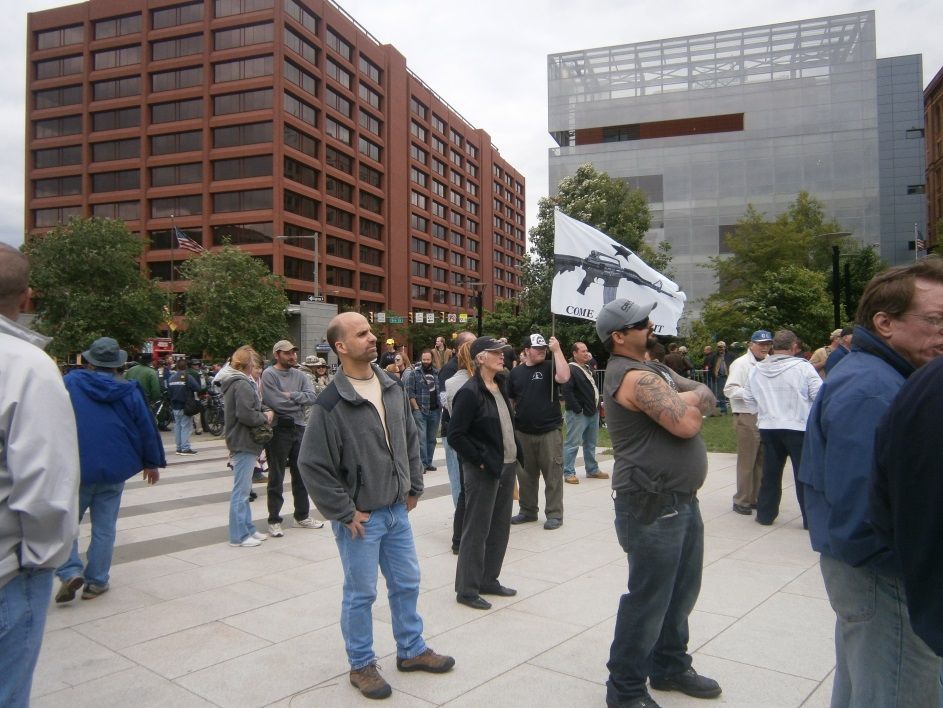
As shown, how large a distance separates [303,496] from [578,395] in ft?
13.6

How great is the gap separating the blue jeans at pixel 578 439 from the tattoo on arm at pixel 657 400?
7.02m

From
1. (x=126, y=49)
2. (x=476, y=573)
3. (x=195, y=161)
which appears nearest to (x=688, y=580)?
(x=476, y=573)

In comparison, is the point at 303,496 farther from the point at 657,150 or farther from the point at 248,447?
the point at 657,150

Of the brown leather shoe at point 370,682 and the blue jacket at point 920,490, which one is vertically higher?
the blue jacket at point 920,490

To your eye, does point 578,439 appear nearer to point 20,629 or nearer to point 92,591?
point 92,591

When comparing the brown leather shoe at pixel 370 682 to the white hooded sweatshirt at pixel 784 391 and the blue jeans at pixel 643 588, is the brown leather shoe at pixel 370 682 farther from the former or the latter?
the white hooded sweatshirt at pixel 784 391

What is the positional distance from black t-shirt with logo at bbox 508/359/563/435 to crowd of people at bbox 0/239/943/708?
26 centimetres

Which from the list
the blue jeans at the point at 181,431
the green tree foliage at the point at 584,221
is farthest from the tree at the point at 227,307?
the blue jeans at the point at 181,431

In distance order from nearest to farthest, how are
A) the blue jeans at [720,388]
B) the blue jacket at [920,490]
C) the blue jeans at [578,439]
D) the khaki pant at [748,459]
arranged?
1. the blue jacket at [920,490]
2. the khaki pant at [748,459]
3. the blue jeans at [578,439]
4. the blue jeans at [720,388]

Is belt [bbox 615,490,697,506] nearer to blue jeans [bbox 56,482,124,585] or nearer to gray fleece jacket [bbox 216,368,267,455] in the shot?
blue jeans [bbox 56,482,124,585]

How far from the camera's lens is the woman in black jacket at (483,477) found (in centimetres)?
516

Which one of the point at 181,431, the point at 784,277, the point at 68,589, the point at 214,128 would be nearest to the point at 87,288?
the point at 181,431

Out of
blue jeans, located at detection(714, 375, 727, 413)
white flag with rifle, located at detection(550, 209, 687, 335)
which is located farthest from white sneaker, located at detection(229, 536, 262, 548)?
blue jeans, located at detection(714, 375, 727, 413)

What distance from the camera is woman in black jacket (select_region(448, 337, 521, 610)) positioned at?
203 inches
